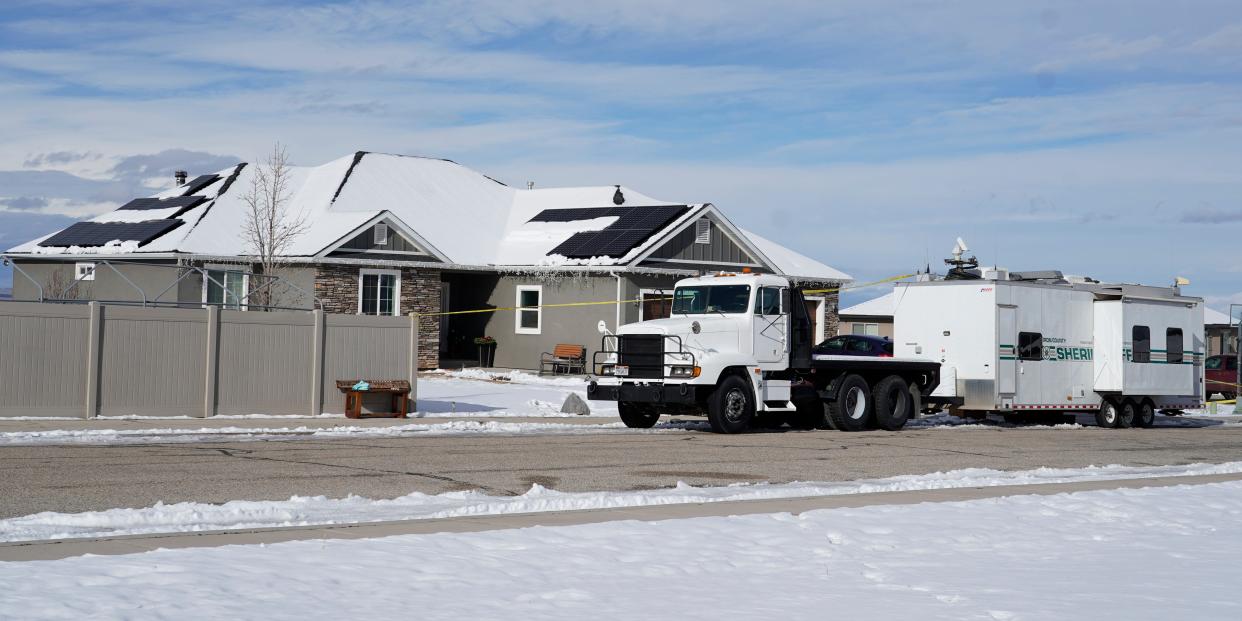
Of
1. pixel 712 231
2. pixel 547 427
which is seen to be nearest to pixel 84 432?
pixel 547 427

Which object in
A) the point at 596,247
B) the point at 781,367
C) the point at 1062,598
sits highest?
the point at 596,247

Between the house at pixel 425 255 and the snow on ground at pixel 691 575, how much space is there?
2643 centimetres

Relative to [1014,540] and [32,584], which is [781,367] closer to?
[1014,540]

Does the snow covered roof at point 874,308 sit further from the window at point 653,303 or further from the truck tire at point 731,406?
the truck tire at point 731,406

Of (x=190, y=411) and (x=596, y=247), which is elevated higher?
(x=596, y=247)

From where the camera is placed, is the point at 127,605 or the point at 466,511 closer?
the point at 127,605

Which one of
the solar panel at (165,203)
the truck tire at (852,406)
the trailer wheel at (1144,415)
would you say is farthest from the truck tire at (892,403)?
the solar panel at (165,203)

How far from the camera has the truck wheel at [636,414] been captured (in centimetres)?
2494

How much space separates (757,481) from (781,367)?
814 cm

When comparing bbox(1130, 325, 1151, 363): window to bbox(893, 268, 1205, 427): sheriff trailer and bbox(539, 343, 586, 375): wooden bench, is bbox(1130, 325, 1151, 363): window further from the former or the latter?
bbox(539, 343, 586, 375): wooden bench

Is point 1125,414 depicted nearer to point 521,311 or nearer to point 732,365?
point 732,365

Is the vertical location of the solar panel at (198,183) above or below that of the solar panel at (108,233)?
above

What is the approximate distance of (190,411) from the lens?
2398 centimetres

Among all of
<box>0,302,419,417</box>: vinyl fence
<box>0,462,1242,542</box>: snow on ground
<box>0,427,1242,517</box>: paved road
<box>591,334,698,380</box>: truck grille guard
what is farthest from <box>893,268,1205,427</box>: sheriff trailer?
<box>0,302,419,417</box>: vinyl fence
